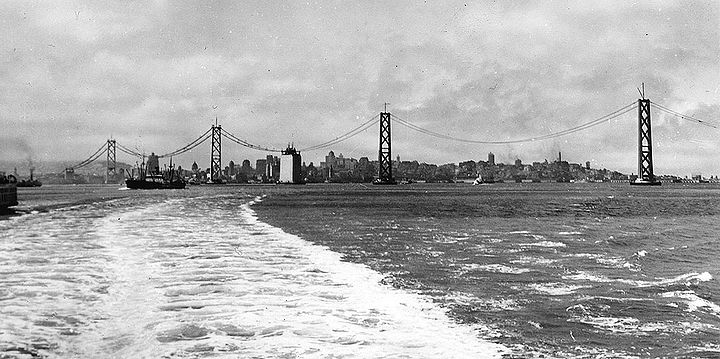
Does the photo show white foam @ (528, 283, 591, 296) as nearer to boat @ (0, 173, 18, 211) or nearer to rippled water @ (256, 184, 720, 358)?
rippled water @ (256, 184, 720, 358)

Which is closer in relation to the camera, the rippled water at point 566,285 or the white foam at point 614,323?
the rippled water at point 566,285

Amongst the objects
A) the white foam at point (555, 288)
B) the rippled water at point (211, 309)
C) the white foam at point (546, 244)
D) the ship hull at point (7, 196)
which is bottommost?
the white foam at point (546, 244)

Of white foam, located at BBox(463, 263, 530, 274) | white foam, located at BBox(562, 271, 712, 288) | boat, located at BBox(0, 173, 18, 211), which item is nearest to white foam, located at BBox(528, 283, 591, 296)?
white foam, located at BBox(562, 271, 712, 288)

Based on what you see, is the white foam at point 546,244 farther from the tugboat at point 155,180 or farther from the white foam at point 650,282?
the tugboat at point 155,180

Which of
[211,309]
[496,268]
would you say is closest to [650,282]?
[496,268]

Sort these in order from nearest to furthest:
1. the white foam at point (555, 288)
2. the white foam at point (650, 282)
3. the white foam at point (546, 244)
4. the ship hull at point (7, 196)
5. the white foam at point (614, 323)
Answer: the white foam at point (614, 323), the white foam at point (555, 288), the white foam at point (650, 282), the white foam at point (546, 244), the ship hull at point (7, 196)

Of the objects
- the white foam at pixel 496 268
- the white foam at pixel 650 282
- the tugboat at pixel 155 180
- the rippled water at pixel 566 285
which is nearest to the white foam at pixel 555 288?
the rippled water at pixel 566 285

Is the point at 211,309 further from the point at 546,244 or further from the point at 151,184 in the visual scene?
the point at 151,184
